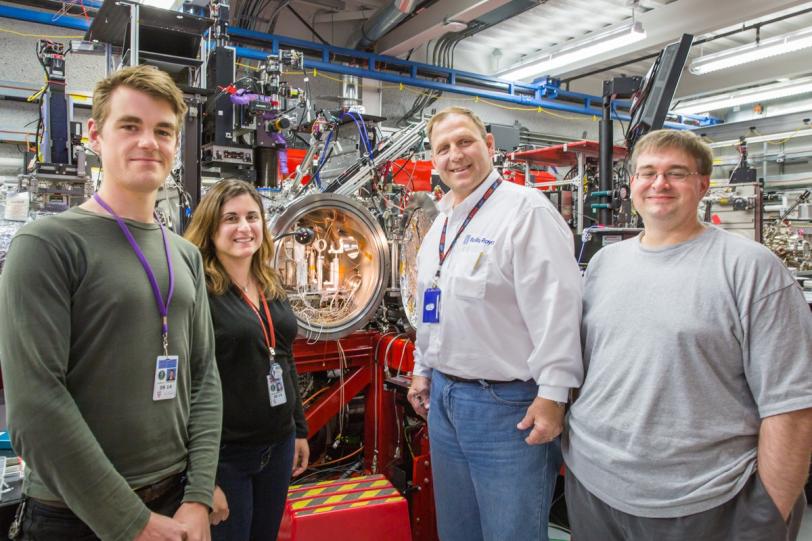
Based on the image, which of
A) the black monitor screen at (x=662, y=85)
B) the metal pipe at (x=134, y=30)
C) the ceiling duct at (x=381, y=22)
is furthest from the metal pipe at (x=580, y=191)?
the metal pipe at (x=134, y=30)

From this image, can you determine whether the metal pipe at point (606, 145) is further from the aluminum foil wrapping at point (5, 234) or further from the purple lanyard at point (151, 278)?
the aluminum foil wrapping at point (5, 234)

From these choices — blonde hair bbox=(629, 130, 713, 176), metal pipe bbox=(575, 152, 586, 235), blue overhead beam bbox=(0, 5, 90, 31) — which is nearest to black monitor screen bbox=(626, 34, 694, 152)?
blonde hair bbox=(629, 130, 713, 176)

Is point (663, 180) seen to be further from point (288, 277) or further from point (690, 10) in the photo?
point (690, 10)

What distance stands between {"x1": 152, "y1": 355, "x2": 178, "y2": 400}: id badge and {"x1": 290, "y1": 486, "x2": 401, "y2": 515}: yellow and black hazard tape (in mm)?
1410

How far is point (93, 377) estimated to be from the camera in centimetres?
115

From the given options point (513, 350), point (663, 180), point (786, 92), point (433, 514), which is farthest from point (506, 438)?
point (786, 92)

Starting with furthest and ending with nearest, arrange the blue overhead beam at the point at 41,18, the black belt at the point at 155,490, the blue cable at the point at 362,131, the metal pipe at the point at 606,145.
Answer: the blue overhead beam at the point at 41,18
the metal pipe at the point at 606,145
the blue cable at the point at 362,131
the black belt at the point at 155,490

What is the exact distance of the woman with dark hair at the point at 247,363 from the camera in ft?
5.83

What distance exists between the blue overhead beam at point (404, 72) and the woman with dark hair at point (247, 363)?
481 centimetres

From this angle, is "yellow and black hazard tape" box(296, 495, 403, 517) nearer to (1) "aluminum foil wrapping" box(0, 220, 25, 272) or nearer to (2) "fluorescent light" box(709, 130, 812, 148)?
(1) "aluminum foil wrapping" box(0, 220, 25, 272)

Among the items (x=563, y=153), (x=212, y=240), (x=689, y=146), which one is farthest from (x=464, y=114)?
(x=563, y=153)

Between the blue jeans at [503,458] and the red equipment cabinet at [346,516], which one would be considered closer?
the blue jeans at [503,458]

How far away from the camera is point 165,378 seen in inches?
49.6

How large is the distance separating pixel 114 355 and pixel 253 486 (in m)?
0.86
